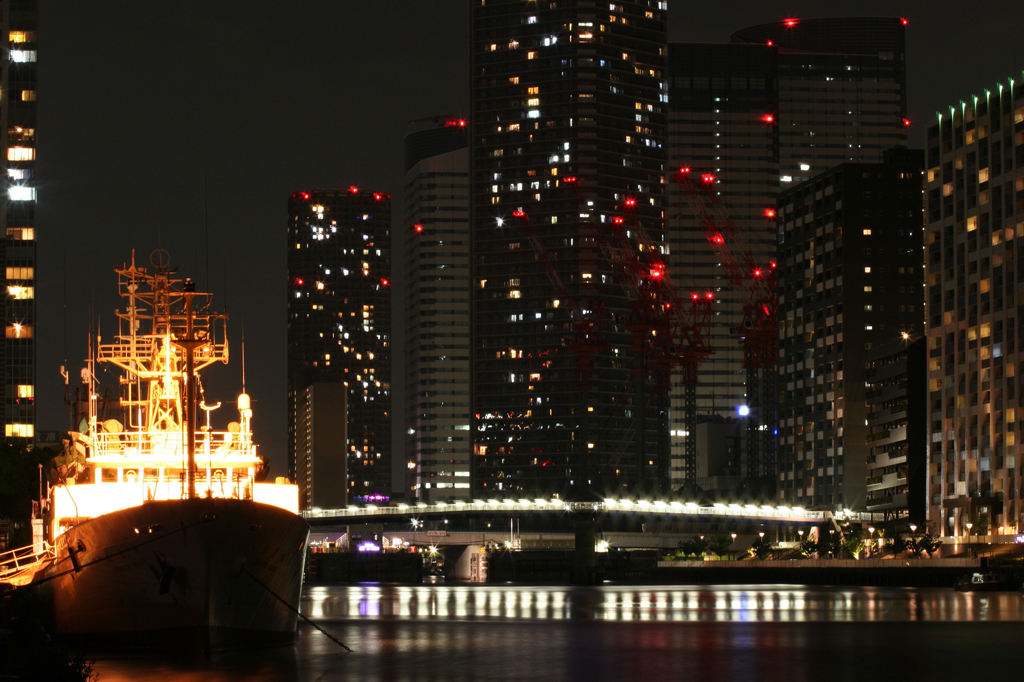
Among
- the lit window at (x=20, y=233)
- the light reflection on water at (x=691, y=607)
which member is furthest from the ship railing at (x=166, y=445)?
the lit window at (x=20, y=233)

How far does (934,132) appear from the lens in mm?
195625

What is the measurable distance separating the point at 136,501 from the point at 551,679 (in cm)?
2058

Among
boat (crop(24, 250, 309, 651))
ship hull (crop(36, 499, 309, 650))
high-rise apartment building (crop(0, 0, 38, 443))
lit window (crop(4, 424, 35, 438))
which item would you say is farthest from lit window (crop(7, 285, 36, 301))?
ship hull (crop(36, 499, 309, 650))

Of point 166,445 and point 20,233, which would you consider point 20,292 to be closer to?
point 20,233

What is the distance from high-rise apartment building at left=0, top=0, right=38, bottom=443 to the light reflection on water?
66.8m

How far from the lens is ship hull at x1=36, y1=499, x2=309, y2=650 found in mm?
55406

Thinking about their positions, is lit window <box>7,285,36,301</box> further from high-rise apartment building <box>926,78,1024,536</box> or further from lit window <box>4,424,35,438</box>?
high-rise apartment building <box>926,78,1024,536</box>

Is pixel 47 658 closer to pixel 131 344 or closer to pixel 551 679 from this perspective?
pixel 551 679

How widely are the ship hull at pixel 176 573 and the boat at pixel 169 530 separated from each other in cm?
4

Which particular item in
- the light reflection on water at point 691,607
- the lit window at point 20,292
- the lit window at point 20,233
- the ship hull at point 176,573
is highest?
the lit window at point 20,233

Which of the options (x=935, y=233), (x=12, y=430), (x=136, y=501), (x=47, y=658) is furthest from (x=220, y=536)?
(x=935, y=233)

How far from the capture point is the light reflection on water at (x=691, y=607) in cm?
9194

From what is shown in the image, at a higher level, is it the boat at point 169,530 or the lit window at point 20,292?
the lit window at point 20,292

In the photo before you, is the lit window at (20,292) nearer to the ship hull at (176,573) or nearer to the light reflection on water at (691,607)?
the light reflection on water at (691,607)
